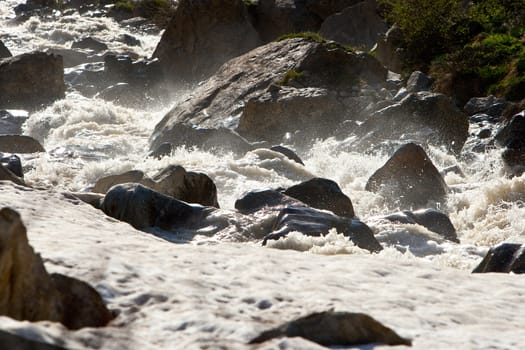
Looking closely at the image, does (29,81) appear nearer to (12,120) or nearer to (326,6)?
(12,120)

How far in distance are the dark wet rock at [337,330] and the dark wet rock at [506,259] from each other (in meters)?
4.00

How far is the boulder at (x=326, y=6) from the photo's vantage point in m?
31.6

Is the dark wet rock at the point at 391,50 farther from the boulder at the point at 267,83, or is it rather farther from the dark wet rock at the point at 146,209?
the dark wet rock at the point at 146,209

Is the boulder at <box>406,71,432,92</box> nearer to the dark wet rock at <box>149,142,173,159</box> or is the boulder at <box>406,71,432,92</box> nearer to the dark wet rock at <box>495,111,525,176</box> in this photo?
the dark wet rock at <box>495,111,525,176</box>

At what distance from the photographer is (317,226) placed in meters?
9.47

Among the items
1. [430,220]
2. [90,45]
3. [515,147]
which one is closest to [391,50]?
[515,147]

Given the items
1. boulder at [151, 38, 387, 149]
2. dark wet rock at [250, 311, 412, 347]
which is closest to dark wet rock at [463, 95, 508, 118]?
boulder at [151, 38, 387, 149]

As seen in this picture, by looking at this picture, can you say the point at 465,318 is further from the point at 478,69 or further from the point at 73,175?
the point at 478,69

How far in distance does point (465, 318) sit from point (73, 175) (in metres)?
13.0

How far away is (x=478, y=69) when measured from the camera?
2173 cm

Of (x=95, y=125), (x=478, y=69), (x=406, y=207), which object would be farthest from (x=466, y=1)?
(x=406, y=207)

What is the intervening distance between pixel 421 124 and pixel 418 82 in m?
3.59

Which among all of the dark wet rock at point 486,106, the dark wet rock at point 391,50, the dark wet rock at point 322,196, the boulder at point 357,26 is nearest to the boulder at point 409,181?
the dark wet rock at point 322,196

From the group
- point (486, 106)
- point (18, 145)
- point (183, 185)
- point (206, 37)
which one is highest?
point (206, 37)
